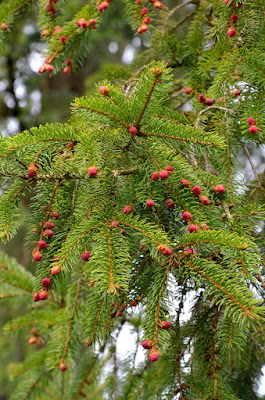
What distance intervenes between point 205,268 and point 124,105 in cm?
35

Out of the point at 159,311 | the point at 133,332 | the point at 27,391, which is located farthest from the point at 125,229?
the point at 27,391

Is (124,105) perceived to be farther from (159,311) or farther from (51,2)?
(51,2)

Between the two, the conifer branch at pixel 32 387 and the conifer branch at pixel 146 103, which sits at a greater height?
the conifer branch at pixel 146 103

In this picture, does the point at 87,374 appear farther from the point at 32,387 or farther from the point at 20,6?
the point at 20,6

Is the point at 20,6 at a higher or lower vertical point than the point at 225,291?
higher

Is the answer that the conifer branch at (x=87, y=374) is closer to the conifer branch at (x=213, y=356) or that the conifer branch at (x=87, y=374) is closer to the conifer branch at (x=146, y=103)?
the conifer branch at (x=213, y=356)

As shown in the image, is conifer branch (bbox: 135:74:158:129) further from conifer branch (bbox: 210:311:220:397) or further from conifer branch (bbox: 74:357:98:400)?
conifer branch (bbox: 74:357:98:400)

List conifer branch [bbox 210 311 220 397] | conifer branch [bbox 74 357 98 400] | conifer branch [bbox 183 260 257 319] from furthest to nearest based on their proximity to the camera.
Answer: conifer branch [bbox 74 357 98 400], conifer branch [bbox 210 311 220 397], conifer branch [bbox 183 260 257 319]

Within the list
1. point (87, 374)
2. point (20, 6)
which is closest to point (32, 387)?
point (87, 374)

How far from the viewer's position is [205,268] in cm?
76

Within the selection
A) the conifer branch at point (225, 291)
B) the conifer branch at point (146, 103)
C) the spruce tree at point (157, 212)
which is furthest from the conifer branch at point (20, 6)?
the conifer branch at point (225, 291)

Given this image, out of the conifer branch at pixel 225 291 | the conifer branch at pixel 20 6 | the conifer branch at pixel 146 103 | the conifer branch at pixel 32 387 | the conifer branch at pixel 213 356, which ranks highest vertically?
the conifer branch at pixel 20 6

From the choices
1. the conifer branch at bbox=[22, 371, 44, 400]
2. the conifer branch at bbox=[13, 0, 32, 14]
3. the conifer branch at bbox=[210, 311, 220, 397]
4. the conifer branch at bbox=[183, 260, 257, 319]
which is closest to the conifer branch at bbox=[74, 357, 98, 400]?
the conifer branch at bbox=[22, 371, 44, 400]

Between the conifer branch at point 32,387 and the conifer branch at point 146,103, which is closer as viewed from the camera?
the conifer branch at point 146,103
